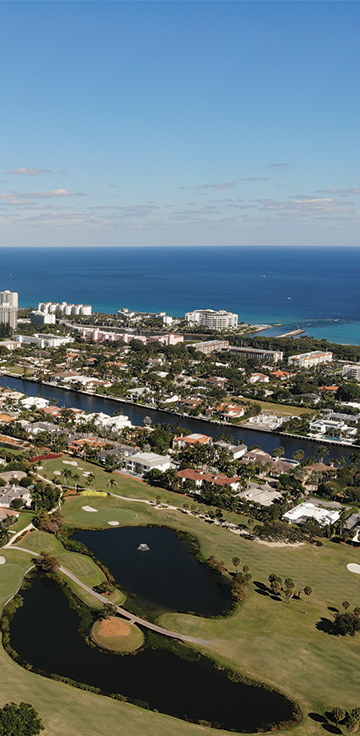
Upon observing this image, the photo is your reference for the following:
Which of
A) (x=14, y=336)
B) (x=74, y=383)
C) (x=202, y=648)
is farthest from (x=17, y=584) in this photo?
(x=14, y=336)

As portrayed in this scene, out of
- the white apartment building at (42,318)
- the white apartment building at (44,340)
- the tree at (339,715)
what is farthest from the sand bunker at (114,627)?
the white apartment building at (42,318)

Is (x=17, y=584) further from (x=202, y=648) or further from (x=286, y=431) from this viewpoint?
(x=286, y=431)

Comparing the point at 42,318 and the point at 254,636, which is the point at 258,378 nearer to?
the point at 42,318

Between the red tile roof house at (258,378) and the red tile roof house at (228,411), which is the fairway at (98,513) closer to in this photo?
the red tile roof house at (228,411)

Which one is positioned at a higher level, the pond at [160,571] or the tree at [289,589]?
the tree at [289,589]

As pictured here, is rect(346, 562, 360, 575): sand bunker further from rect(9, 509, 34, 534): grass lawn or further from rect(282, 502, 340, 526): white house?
rect(9, 509, 34, 534): grass lawn

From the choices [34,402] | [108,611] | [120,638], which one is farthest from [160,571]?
[34,402]
